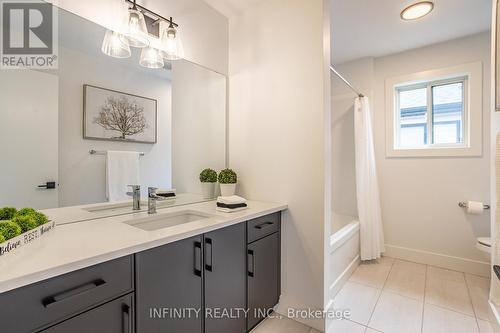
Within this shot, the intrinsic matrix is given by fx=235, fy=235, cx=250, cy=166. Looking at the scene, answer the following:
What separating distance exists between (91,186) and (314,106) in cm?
153

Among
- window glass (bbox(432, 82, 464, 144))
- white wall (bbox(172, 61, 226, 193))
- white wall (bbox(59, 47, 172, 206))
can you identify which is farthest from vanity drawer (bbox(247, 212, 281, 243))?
window glass (bbox(432, 82, 464, 144))

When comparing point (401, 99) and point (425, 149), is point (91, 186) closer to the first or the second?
point (425, 149)

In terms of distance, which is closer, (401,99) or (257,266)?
(257,266)

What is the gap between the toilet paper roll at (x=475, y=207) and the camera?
7.81ft

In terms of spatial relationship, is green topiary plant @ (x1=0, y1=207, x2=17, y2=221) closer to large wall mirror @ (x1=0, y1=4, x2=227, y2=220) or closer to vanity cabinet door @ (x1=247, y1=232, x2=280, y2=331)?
large wall mirror @ (x1=0, y1=4, x2=227, y2=220)

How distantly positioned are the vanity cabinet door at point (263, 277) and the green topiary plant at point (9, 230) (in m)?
1.12

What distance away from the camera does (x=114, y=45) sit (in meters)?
1.44

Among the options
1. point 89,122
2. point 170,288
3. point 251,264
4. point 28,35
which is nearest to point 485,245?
point 251,264

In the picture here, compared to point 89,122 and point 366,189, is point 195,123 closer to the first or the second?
point 89,122

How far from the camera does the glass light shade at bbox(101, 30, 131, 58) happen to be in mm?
1410

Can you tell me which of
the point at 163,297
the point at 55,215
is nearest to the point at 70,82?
the point at 55,215

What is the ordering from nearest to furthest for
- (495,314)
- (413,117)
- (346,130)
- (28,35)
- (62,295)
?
(62,295), (28,35), (495,314), (413,117), (346,130)

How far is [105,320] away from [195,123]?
4.93ft

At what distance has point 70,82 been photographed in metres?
1.30
